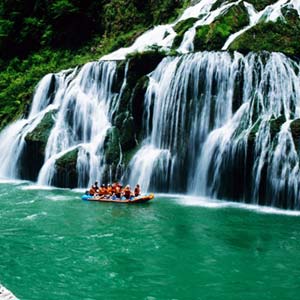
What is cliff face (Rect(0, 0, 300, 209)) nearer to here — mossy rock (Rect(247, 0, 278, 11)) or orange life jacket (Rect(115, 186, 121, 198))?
mossy rock (Rect(247, 0, 278, 11))

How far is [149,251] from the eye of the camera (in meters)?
11.6

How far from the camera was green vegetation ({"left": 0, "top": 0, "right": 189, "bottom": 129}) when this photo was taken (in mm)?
31766

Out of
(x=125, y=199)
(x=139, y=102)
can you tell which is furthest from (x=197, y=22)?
(x=125, y=199)

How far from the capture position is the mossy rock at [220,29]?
23.4 m

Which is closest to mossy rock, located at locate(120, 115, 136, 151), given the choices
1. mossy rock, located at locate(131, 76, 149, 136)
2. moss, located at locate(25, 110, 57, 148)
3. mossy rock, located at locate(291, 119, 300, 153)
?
mossy rock, located at locate(131, 76, 149, 136)

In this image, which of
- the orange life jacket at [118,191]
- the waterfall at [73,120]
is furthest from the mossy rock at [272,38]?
the orange life jacket at [118,191]

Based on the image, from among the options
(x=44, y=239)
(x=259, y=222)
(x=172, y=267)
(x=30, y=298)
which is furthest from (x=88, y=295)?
(x=259, y=222)

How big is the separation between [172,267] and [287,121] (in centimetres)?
871

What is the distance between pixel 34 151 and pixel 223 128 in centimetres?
898

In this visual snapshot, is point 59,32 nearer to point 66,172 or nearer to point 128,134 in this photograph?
point 128,134

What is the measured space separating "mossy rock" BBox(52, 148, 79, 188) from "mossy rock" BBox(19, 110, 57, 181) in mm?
1653

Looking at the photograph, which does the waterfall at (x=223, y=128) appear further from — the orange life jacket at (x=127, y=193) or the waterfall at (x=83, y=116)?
the waterfall at (x=83, y=116)

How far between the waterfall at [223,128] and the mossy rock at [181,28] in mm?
3921

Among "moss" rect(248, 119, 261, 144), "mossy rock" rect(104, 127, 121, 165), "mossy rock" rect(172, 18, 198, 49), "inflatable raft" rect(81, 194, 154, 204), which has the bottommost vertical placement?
"inflatable raft" rect(81, 194, 154, 204)
